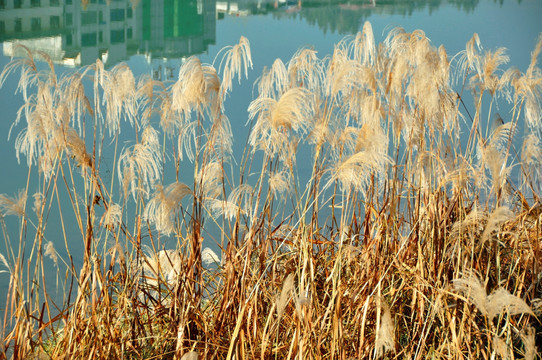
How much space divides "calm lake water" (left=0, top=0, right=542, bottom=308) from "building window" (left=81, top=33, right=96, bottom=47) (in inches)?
0.5

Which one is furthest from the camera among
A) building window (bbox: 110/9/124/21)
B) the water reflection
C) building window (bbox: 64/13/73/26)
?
building window (bbox: 110/9/124/21)

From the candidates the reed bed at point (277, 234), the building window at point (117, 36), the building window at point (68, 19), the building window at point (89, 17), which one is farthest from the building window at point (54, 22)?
the reed bed at point (277, 234)

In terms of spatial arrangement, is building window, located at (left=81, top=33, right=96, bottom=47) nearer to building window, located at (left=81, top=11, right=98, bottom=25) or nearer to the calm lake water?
the calm lake water

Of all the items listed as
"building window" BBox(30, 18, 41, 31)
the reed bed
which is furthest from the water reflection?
the reed bed

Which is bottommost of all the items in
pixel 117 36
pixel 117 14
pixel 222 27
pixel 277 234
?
pixel 277 234

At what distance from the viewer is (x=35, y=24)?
9188 millimetres

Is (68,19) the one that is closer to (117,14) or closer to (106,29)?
(106,29)

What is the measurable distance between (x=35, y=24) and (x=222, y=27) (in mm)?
2499

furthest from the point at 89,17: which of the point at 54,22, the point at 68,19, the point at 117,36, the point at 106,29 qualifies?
the point at 117,36

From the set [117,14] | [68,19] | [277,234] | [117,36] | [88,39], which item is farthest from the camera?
[117,14]

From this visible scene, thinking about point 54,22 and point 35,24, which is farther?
point 54,22

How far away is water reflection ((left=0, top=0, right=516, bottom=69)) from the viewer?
340 inches

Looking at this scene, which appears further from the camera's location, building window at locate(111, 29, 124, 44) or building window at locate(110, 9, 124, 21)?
building window at locate(110, 9, 124, 21)

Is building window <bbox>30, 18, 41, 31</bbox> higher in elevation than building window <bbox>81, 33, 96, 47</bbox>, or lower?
higher
